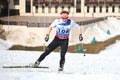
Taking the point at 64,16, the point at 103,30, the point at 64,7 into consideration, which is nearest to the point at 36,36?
the point at 103,30

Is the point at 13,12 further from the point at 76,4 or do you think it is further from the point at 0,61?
the point at 0,61

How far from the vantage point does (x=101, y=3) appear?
96812 mm

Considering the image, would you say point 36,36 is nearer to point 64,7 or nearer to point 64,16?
point 64,7

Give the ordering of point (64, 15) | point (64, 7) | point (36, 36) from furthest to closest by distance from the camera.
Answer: point (64, 7)
point (36, 36)
point (64, 15)

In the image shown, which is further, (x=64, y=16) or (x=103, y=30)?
(x=103, y=30)

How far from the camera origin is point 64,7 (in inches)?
3802

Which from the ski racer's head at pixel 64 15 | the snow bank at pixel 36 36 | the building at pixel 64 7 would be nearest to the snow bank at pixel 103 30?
the snow bank at pixel 36 36

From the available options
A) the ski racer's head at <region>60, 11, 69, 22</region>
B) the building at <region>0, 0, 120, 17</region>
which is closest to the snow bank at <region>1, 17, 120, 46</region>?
the building at <region>0, 0, 120, 17</region>

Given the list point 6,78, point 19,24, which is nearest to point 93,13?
point 19,24

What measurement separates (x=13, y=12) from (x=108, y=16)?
24.9 metres

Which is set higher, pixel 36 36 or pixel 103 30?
pixel 36 36

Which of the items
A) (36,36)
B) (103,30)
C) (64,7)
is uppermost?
(64,7)

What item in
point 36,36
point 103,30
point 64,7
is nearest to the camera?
point 36,36

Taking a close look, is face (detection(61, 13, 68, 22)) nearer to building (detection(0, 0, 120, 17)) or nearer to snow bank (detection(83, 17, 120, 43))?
snow bank (detection(83, 17, 120, 43))
